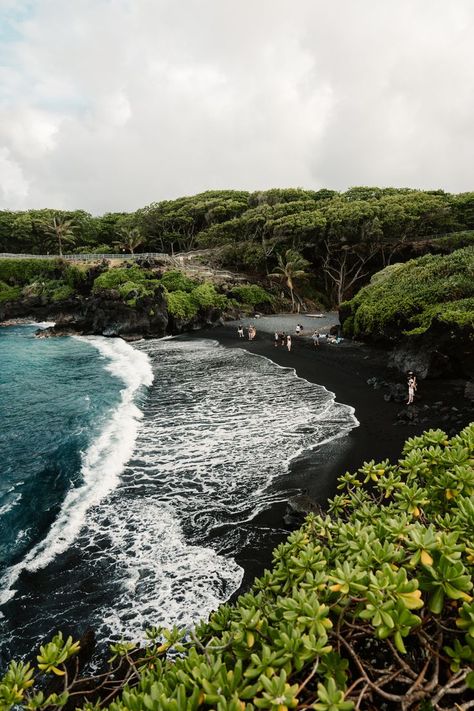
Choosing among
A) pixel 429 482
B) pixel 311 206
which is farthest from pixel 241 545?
pixel 311 206

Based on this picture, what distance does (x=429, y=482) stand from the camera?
14.5ft

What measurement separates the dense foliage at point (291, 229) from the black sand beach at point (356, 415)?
24.7m

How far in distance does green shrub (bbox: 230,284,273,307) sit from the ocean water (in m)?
29.5

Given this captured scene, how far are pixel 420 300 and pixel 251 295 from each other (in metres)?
31.3

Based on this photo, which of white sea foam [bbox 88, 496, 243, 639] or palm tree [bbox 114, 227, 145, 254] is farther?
palm tree [bbox 114, 227, 145, 254]

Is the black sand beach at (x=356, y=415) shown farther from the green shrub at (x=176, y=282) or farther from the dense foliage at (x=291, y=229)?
the dense foliage at (x=291, y=229)

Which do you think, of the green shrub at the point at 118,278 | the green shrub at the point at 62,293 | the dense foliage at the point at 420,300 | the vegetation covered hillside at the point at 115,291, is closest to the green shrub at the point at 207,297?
the vegetation covered hillside at the point at 115,291

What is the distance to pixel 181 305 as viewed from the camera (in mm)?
44000

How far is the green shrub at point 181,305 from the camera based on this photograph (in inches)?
1709

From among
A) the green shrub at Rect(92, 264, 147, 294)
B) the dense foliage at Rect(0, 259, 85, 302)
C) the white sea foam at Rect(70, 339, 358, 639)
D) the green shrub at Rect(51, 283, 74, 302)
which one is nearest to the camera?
the white sea foam at Rect(70, 339, 358, 639)

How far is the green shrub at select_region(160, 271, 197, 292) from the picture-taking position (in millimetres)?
47875

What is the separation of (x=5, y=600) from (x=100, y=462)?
566 centimetres

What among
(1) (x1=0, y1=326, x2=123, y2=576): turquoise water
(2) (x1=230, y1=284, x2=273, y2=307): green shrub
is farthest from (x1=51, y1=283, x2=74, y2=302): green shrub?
(2) (x1=230, y1=284, x2=273, y2=307): green shrub

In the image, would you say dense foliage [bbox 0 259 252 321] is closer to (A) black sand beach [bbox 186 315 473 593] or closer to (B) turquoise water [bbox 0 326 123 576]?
(B) turquoise water [bbox 0 326 123 576]
